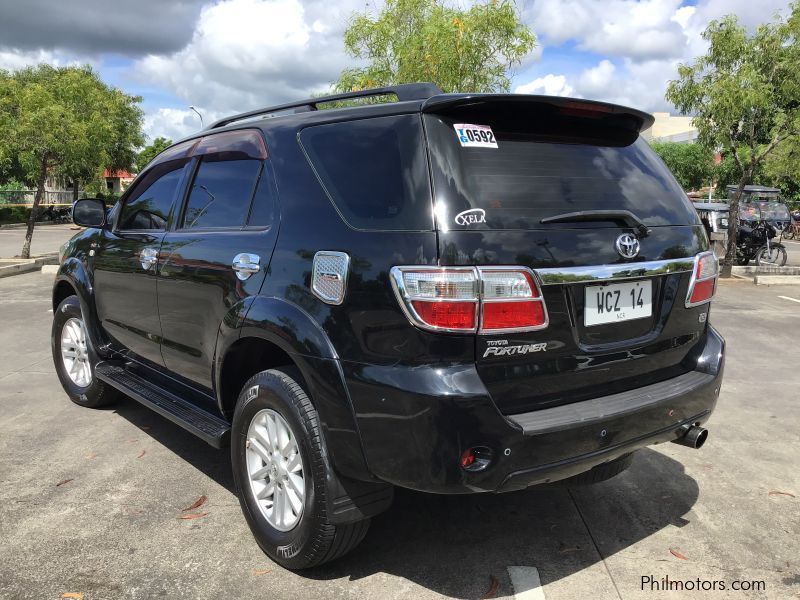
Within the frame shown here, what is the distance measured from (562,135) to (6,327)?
769cm

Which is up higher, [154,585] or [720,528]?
[720,528]

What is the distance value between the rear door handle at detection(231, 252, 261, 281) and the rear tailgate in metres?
0.98

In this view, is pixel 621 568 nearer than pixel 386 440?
No

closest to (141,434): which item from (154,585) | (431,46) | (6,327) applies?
(154,585)

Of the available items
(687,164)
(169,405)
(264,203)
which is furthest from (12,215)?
(687,164)

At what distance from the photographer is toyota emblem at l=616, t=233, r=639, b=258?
256 centimetres

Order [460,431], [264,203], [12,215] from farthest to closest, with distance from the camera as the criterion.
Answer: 1. [12,215]
2. [264,203]
3. [460,431]

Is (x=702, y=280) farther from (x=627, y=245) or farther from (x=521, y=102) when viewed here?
(x=521, y=102)

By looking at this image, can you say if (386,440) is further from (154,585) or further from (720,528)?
(720,528)

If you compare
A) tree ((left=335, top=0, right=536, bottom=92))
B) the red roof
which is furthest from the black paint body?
the red roof

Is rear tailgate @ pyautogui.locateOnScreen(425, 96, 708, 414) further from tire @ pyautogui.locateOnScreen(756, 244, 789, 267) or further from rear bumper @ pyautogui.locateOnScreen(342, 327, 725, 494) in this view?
tire @ pyautogui.locateOnScreen(756, 244, 789, 267)

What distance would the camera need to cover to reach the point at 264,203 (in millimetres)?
3010

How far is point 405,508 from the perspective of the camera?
11.1 ft

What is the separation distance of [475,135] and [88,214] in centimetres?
326
